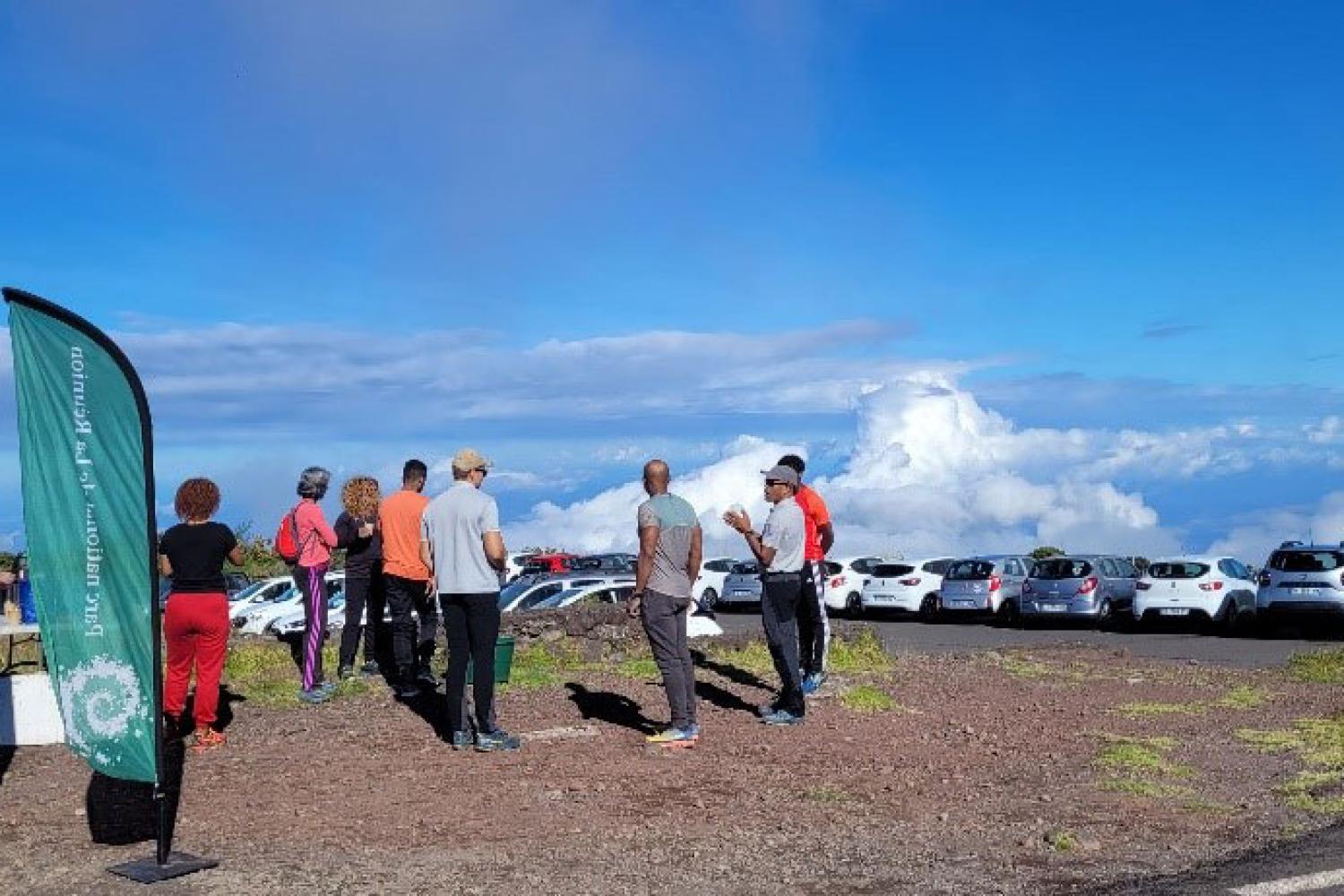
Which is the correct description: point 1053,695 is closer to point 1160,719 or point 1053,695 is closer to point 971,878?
point 1160,719

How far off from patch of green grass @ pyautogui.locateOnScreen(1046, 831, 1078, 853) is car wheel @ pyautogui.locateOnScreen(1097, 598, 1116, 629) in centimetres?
2274

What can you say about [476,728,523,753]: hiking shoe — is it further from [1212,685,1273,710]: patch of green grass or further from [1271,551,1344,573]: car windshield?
[1271,551,1344,573]: car windshield

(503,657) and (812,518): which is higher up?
(812,518)

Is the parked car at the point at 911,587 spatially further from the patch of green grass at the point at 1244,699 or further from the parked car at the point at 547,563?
the patch of green grass at the point at 1244,699

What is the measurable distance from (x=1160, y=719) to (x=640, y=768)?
16.8ft

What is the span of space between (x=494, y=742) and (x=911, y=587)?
25739 millimetres

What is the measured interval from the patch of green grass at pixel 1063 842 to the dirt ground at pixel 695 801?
0.04 ft

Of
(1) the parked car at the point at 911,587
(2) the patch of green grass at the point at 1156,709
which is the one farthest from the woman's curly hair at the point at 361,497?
(1) the parked car at the point at 911,587

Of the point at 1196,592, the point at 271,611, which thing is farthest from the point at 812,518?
the point at 271,611

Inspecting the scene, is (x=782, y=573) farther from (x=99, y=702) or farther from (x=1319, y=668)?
(x=1319, y=668)

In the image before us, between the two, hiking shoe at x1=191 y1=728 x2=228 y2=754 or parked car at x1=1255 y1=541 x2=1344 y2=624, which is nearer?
hiking shoe at x1=191 y1=728 x2=228 y2=754

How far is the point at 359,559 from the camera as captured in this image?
12312 mm

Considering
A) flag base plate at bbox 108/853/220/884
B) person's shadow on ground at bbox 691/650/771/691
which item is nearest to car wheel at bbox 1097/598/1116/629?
person's shadow on ground at bbox 691/650/771/691

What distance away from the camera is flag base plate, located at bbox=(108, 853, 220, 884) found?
21.4 ft
